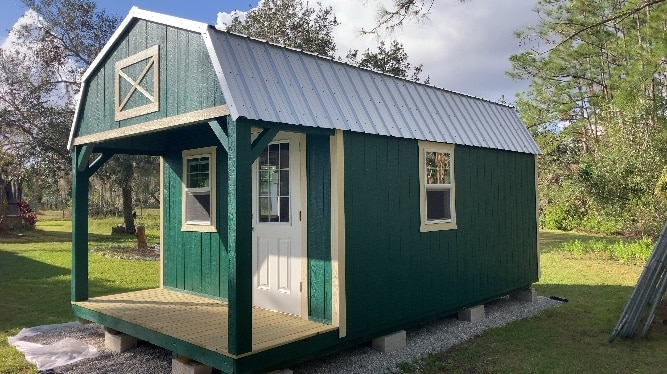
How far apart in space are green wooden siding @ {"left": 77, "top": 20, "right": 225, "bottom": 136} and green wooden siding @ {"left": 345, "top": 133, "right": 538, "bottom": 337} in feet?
4.95

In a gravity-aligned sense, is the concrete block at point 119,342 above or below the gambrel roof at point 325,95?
below

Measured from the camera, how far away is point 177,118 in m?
4.52

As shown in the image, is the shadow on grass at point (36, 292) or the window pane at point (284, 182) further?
the shadow on grass at point (36, 292)

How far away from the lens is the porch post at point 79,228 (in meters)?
5.94

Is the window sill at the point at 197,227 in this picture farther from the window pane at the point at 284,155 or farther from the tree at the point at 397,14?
the tree at the point at 397,14

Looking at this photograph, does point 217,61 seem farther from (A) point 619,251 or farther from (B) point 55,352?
(A) point 619,251

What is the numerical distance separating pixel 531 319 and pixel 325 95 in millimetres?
4266

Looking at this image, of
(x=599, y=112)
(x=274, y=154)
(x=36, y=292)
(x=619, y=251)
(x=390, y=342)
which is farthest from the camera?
(x=599, y=112)

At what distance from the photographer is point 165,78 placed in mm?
4742

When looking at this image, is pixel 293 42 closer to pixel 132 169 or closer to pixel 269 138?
pixel 132 169

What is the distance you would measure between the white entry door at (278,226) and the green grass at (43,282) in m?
2.42

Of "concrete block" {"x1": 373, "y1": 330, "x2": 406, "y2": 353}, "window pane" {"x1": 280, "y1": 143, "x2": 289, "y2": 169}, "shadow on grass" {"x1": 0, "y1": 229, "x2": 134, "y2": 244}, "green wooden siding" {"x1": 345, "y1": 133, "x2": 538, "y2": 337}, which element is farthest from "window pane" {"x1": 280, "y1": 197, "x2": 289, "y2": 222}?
"shadow on grass" {"x1": 0, "y1": 229, "x2": 134, "y2": 244}

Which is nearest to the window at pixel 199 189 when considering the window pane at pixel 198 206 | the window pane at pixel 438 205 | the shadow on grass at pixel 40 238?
the window pane at pixel 198 206

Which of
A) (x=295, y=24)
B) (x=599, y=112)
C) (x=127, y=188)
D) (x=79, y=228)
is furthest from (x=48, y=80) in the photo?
(x=599, y=112)
